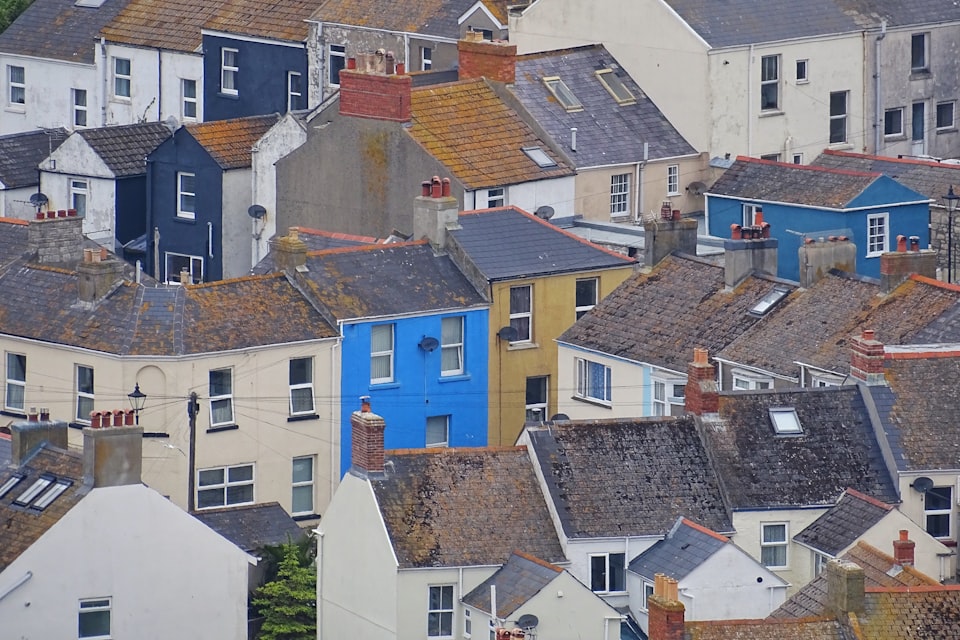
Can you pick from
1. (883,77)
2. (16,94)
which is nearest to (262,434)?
(883,77)

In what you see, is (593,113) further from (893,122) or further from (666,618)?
(666,618)

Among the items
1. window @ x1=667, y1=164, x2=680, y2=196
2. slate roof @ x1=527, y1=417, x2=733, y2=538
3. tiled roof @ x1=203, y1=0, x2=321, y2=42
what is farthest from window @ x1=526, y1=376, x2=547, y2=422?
tiled roof @ x1=203, y1=0, x2=321, y2=42

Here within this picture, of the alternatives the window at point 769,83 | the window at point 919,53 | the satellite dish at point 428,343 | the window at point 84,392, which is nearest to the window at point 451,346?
the satellite dish at point 428,343

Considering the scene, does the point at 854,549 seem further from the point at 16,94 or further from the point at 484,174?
the point at 16,94

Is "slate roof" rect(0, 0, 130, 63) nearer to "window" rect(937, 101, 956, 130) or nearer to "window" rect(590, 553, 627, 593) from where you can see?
"window" rect(937, 101, 956, 130)

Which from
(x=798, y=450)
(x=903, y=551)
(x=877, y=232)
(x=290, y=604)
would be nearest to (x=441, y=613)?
(x=290, y=604)
